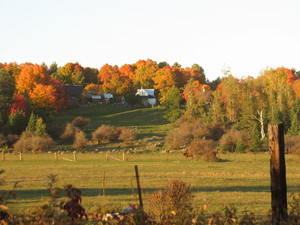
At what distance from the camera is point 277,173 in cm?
727

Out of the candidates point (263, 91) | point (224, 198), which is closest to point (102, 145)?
point (263, 91)

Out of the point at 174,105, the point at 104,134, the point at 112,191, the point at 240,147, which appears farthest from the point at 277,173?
the point at 174,105

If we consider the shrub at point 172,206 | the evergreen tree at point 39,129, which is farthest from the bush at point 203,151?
the shrub at point 172,206

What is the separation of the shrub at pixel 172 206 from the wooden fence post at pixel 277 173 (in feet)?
4.90

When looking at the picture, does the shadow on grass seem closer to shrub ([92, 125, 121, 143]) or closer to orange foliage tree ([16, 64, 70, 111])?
shrub ([92, 125, 121, 143])

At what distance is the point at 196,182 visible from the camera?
21797 mm

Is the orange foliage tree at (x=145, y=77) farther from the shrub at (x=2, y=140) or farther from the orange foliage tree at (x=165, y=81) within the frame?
the shrub at (x=2, y=140)

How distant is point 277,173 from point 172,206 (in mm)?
1971

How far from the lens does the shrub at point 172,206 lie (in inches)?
278

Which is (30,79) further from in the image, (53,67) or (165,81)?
(53,67)

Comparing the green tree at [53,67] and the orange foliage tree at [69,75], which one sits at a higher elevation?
the green tree at [53,67]

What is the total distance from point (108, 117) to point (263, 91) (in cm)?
2758

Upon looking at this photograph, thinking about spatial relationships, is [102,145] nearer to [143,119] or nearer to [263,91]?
[143,119]

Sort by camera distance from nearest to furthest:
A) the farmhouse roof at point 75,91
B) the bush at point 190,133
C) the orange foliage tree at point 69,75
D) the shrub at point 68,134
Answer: the bush at point 190,133 → the shrub at point 68,134 → the farmhouse roof at point 75,91 → the orange foliage tree at point 69,75
